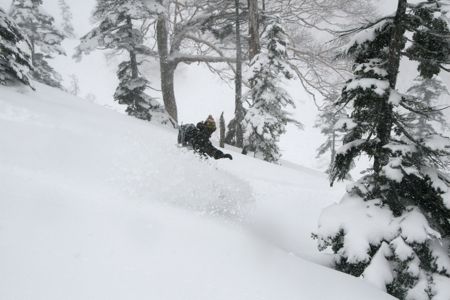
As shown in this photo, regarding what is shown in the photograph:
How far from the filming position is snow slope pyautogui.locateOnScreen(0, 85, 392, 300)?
3582 millimetres

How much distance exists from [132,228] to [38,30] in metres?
20.1

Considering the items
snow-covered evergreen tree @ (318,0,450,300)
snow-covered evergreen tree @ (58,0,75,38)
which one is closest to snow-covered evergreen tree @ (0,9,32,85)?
snow-covered evergreen tree @ (318,0,450,300)

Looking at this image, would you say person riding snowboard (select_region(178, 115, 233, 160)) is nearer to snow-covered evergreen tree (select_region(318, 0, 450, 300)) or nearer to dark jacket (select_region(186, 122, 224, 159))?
dark jacket (select_region(186, 122, 224, 159))

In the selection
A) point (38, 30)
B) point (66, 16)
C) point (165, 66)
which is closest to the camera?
point (165, 66)

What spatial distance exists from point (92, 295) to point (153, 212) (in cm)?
169

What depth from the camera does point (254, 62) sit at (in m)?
13.0

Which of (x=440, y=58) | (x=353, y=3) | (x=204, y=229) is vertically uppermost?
(x=353, y=3)

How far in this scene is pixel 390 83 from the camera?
4859 mm

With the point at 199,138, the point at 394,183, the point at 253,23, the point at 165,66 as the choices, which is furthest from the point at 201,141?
the point at 165,66

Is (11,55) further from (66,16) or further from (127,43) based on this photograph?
(66,16)

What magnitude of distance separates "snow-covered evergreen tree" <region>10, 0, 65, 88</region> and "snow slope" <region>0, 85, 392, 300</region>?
1445 cm

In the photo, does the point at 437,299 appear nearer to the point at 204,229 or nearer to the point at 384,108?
the point at 384,108

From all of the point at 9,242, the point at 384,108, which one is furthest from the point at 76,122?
the point at 384,108

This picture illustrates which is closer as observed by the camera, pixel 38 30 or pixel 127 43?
pixel 127 43
